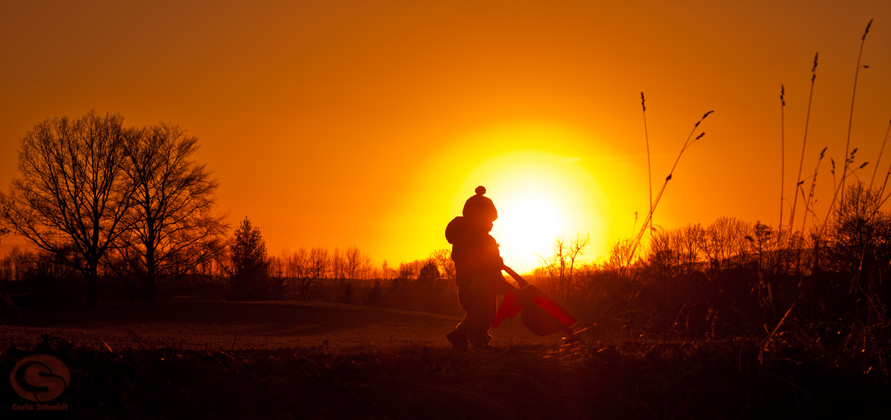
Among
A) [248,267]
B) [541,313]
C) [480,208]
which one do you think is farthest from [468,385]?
[248,267]

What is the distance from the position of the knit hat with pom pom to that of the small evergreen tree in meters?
34.9

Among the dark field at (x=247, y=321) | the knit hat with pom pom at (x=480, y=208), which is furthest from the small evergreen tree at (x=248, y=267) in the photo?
the knit hat with pom pom at (x=480, y=208)

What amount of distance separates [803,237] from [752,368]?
1250mm

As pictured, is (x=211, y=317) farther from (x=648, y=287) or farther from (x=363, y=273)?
(x=363, y=273)

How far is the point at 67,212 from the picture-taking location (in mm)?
29141

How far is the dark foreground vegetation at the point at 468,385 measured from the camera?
10.3 feet

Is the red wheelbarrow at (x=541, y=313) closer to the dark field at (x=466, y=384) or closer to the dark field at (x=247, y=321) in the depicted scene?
the dark field at (x=466, y=384)

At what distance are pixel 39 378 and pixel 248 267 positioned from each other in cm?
3931

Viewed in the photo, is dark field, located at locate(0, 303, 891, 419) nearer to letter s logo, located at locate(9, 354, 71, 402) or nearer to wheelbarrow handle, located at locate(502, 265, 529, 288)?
letter s logo, located at locate(9, 354, 71, 402)

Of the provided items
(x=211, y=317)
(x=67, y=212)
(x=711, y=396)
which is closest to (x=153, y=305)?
(x=211, y=317)

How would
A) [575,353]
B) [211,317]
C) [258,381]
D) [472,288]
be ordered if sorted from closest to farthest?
[258,381]
[575,353]
[472,288]
[211,317]

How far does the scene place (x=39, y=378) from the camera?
3.03 m

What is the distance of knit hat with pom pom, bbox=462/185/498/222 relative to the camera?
5887 millimetres

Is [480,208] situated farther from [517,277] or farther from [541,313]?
[541,313]
